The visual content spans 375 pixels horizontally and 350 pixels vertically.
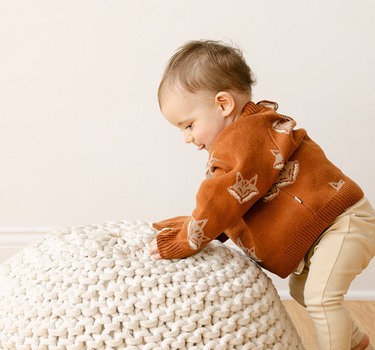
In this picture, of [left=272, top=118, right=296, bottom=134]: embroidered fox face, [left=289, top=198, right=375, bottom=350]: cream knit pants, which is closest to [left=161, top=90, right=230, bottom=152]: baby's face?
[left=272, top=118, right=296, bottom=134]: embroidered fox face

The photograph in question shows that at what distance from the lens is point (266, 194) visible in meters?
0.96

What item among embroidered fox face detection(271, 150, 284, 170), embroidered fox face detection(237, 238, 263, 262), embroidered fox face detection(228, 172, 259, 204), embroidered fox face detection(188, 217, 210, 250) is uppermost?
embroidered fox face detection(271, 150, 284, 170)

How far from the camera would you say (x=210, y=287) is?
806mm

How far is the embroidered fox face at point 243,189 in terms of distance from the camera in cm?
87

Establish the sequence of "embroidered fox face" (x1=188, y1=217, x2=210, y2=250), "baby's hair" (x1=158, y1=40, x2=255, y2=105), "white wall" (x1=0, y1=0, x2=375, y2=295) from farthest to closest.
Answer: "white wall" (x1=0, y1=0, x2=375, y2=295)
"baby's hair" (x1=158, y1=40, x2=255, y2=105)
"embroidered fox face" (x1=188, y1=217, x2=210, y2=250)

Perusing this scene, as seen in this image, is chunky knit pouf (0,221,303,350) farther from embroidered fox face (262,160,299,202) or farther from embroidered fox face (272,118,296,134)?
embroidered fox face (272,118,296,134)

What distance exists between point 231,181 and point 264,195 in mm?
133

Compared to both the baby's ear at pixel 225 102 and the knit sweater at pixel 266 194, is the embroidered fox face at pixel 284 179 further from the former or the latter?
the baby's ear at pixel 225 102

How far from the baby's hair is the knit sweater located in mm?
75

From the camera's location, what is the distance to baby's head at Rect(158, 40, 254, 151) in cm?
97

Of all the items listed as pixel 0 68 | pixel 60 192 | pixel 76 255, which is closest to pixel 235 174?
pixel 76 255

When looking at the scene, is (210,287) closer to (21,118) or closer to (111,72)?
(111,72)

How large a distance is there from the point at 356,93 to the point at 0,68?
132 cm

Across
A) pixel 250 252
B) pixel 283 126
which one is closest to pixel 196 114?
pixel 283 126
